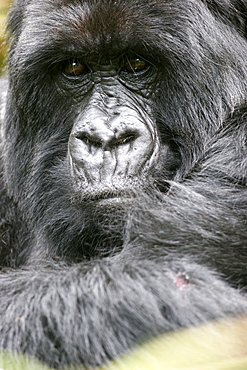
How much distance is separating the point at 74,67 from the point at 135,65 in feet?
1.23

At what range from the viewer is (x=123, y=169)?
9.54 feet

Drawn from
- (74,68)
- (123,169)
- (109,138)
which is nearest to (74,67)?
(74,68)

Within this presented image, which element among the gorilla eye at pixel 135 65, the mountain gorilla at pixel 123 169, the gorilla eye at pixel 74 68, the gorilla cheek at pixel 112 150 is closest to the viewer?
the mountain gorilla at pixel 123 169

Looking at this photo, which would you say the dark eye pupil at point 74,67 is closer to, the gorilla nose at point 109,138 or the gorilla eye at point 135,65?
the gorilla eye at point 135,65

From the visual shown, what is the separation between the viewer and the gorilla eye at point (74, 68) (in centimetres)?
330

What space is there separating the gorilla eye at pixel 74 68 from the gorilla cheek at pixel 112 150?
0.34 m

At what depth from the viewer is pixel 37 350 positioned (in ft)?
7.38

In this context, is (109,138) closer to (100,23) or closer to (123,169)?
(123,169)

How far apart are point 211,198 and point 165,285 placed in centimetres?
61

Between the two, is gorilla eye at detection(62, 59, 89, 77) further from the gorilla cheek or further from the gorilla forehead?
the gorilla cheek

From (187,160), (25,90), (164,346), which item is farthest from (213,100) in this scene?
(164,346)

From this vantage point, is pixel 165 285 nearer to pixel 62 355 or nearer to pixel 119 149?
pixel 62 355

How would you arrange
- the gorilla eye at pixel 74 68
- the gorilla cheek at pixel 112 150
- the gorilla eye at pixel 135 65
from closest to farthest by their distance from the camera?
the gorilla cheek at pixel 112 150
the gorilla eye at pixel 135 65
the gorilla eye at pixel 74 68

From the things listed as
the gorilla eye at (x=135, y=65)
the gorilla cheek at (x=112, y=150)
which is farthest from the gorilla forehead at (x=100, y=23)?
the gorilla cheek at (x=112, y=150)
